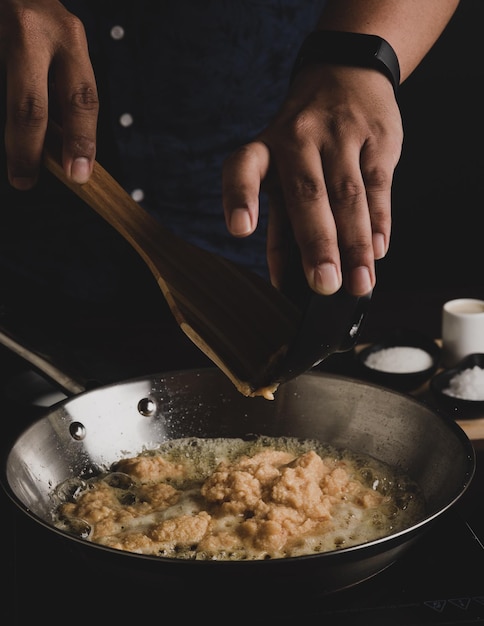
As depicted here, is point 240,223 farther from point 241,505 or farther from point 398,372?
point 398,372

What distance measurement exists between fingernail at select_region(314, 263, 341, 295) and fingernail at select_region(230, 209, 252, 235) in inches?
4.4

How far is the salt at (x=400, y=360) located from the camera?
Answer: 1.89 meters

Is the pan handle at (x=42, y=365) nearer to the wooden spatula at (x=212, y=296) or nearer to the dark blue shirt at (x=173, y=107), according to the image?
the wooden spatula at (x=212, y=296)

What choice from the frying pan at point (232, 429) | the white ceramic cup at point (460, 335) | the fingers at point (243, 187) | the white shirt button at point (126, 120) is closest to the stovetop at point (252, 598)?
the frying pan at point (232, 429)

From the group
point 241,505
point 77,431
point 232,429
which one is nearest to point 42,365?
point 77,431

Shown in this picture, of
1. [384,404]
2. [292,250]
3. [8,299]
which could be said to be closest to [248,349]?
[292,250]

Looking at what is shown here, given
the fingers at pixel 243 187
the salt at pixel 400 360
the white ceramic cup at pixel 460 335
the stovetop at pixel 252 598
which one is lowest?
the stovetop at pixel 252 598

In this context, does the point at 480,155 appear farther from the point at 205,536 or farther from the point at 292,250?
the point at 205,536

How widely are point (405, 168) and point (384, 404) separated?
5.25ft

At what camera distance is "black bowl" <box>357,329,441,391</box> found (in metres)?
1.86

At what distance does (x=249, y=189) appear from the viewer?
3.37 feet

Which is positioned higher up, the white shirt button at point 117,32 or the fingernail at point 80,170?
the white shirt button at point 117,32

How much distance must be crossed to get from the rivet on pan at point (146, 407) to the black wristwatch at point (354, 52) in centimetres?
62

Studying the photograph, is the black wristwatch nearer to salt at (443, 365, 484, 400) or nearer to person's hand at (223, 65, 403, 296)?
person's hand at (223, 65, 403, 296)
